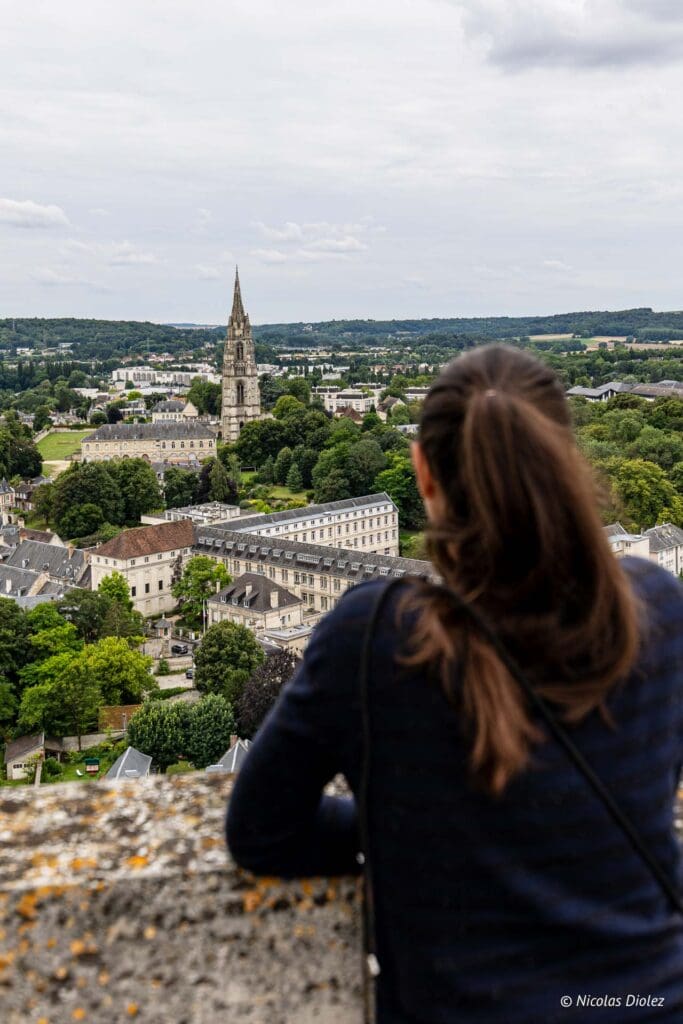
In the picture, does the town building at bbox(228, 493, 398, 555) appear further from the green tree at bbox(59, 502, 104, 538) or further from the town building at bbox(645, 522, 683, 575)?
the town building at bbox(645, 522, 683, 575)

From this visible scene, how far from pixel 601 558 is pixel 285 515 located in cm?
5263

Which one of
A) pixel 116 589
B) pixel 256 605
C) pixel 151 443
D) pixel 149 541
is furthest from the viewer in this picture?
pixel 151 443

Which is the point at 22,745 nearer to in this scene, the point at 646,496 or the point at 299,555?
the point at 299,555

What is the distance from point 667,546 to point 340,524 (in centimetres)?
1751

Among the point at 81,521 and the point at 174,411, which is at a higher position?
the point at 174,411

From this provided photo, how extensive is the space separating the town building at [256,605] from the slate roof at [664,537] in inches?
714

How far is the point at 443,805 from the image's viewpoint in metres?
2.13

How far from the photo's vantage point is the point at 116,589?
42719 mm

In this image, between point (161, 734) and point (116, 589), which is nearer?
point (161, 734)

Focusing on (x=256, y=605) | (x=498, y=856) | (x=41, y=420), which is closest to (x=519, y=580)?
(x=498, y=856)

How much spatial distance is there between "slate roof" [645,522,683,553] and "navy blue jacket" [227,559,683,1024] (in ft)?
154

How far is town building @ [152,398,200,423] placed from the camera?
11156 cm

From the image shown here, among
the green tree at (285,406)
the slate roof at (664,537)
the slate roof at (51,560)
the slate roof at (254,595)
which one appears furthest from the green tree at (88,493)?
the green tree at (285,406)

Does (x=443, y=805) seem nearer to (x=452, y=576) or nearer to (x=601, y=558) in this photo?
(x=452, y=576)
